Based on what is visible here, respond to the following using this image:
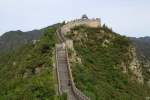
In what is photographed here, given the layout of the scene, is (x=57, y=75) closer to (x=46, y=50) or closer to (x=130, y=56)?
(x=46, y=50)

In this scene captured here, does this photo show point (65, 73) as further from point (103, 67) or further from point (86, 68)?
point (103, 67)

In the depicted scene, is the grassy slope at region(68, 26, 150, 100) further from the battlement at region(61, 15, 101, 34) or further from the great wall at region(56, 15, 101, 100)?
the battlement at region(61, 15, 101, 34)

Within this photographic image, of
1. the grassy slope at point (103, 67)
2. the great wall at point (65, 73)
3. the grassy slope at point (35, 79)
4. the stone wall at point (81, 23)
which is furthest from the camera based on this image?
the stone wall at point (81, 23)

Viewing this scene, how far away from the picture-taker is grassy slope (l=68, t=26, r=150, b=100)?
49344 millimetres

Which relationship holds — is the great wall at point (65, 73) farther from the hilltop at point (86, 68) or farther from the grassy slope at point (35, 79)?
the grassy slope at point (35, 79)

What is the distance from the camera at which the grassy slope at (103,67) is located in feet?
162

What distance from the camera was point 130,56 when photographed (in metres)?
67.9

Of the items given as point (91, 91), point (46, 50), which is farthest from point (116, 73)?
point (91, 91)

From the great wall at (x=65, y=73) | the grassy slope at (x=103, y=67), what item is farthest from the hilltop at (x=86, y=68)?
the great wall at (x=65, y=73)

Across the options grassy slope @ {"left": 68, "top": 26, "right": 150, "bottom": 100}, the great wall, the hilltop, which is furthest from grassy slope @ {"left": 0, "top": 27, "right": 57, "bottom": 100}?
grassy slope @ {"left": 68, "top": 26, "right": 150, "bottom": 100}

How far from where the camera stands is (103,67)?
2327 inches

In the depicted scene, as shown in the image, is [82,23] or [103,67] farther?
[82,23]

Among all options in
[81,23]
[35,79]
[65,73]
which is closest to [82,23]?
[81,23]

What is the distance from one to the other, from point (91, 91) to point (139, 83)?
20123mm
